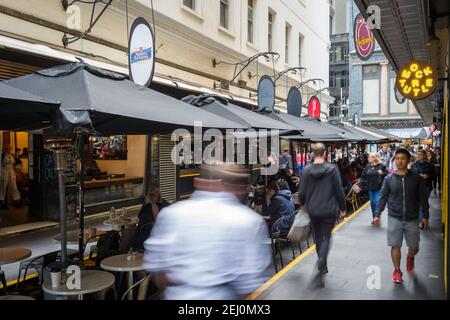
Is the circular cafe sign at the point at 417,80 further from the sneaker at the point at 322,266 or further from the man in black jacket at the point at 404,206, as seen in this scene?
the sneaker at the point at 322,266

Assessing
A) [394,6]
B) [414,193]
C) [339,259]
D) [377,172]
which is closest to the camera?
[414,193]

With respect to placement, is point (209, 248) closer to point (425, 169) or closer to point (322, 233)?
point (322, 233)

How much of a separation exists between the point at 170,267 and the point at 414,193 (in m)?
4.09

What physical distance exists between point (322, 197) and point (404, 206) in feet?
3.54

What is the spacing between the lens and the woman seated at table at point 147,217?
589cm

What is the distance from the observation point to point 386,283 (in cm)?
573

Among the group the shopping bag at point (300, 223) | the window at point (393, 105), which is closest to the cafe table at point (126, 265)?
the shopping bag at point (300, 223)

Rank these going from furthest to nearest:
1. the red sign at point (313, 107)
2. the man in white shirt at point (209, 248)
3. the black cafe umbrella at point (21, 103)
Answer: the red sign at point (313, 107)
the black cafe umbrella at point (21, 103)
the man in white shirt at point (209, 248)

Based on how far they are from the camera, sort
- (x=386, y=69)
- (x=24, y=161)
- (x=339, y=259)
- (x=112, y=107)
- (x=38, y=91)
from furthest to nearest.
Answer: (x=386, y=69), (x=24, y=161), (x=339, y=259), (x=38, y=91), (x=112, y=107)

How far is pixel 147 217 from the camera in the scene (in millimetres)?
6301

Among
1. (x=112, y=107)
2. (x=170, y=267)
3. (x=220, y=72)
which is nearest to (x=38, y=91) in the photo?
(x=112, y=107)

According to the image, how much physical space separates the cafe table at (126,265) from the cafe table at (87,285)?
15 centimetres

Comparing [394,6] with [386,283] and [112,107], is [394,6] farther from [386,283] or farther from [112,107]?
[112,107]

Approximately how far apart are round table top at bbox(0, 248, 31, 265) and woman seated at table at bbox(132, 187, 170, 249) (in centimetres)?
139
